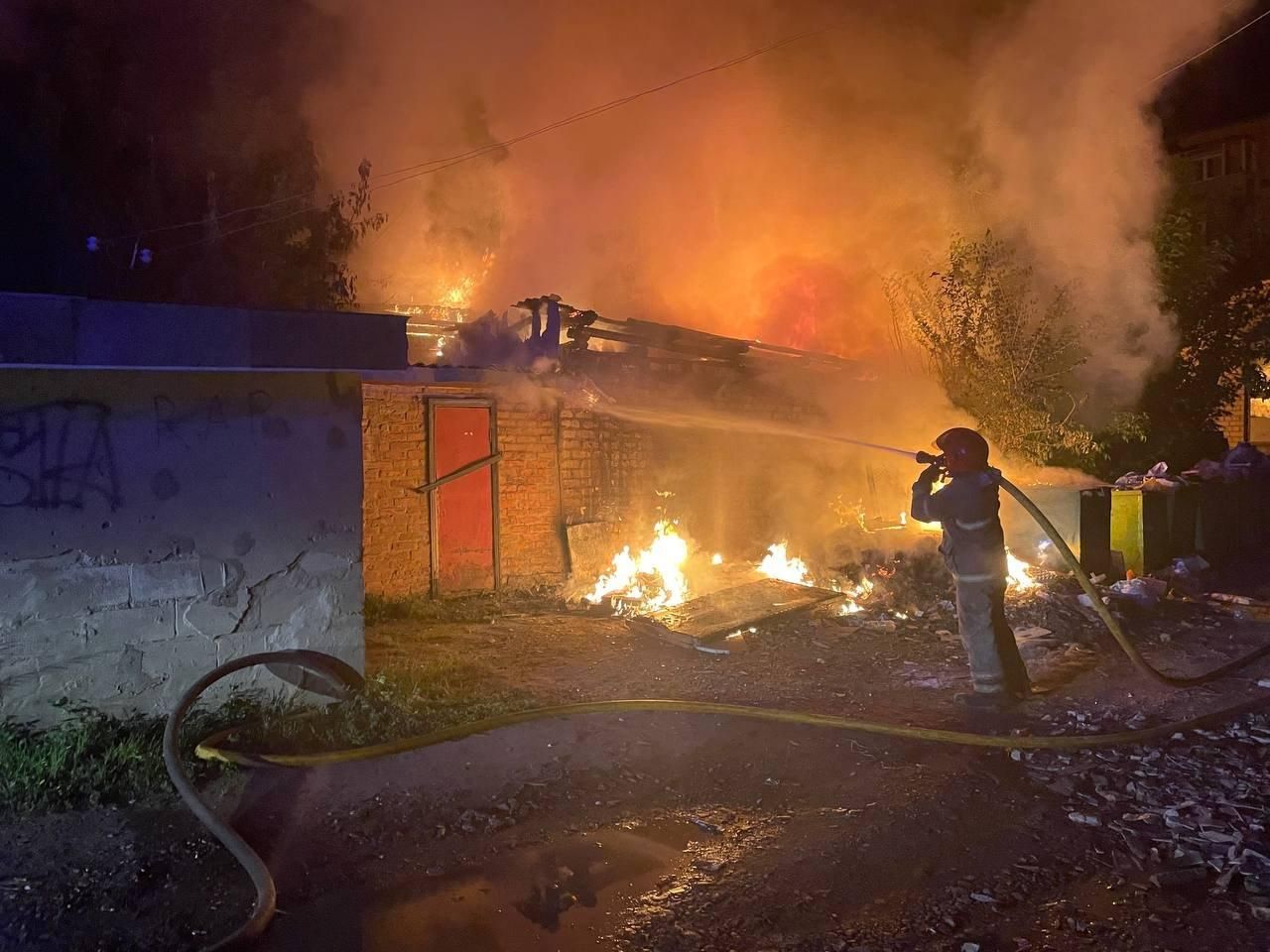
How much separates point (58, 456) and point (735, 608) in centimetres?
588

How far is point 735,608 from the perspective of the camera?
865 cm

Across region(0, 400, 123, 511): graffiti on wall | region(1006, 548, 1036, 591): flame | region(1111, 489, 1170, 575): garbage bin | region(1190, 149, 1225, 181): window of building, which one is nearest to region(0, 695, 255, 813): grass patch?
region(0, 400, 123, 511): graffiti on wall

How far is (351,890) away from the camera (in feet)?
12.4

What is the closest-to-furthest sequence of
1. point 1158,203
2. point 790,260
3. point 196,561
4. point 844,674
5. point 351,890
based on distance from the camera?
1. point 351,890
2. point 196,561
3. point 844,674
4. point 1158,203
5. point 790,260

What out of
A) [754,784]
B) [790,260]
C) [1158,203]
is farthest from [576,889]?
[790,260]

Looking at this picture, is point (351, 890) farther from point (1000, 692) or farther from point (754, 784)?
point (1000, 692)

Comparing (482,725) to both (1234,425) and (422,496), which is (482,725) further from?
(1234,425)

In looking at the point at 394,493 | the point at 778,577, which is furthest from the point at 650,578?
the point at 394,493

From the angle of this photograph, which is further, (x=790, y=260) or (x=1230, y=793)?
(x=790, y=260)

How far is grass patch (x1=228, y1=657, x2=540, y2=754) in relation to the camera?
5160mm

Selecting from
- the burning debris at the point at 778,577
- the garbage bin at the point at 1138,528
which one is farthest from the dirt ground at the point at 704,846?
the garbage bin at the point at 1138,528

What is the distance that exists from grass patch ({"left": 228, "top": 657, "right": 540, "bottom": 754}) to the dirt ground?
32 centimetres

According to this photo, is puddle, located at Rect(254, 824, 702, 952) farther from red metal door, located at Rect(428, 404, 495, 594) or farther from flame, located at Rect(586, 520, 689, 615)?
red metal door, located at Rect(428, 404, 495, 594)

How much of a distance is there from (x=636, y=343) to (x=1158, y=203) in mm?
7825
